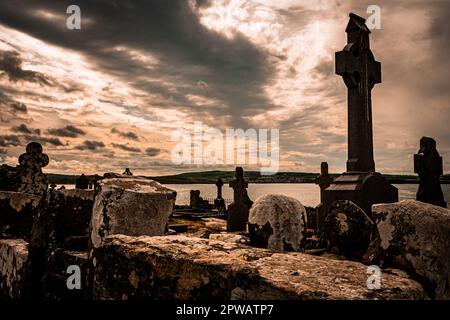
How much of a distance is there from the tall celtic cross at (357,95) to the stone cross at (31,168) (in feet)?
27.8

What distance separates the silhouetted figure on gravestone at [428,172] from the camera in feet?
27.3

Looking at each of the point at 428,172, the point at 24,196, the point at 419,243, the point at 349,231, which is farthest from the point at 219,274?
the point at 428,172

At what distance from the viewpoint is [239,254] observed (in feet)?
6.57

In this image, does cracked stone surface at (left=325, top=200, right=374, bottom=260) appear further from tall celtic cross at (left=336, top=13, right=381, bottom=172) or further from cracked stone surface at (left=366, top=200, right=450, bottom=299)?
tall celtic cross at (left=336, top=13, right=381, bottom=172)

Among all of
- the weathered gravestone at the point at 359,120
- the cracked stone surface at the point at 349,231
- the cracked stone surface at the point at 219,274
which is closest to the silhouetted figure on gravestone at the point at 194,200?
the weathered gravestone at the point at 359,120

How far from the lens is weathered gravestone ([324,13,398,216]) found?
33.0ft

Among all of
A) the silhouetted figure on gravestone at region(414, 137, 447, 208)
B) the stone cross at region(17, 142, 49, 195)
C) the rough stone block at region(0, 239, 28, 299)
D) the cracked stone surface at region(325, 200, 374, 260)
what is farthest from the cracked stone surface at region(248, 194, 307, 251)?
the silhouetted figure on gravestone at region(414, 137, 447, 208)

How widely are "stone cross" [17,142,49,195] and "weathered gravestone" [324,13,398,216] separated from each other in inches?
292

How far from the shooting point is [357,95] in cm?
1082

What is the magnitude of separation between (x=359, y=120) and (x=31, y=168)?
9007 mm

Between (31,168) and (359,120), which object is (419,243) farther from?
(359,120)

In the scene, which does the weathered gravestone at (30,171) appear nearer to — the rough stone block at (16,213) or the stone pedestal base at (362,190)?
the rough stone block at (16,213)

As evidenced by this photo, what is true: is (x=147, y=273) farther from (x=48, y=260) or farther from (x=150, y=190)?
(x=48, y=260)

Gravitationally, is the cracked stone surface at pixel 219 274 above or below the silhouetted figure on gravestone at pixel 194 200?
above
